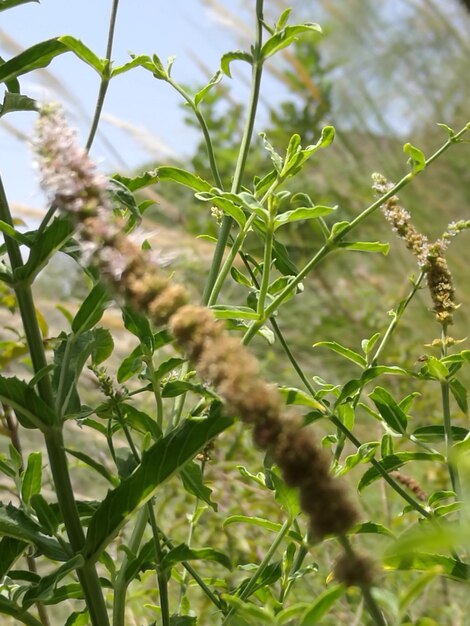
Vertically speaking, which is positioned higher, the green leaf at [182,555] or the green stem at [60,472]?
the green stem at [60,472]

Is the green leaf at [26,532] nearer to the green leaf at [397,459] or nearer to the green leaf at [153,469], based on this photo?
the green leaf at [153,469]

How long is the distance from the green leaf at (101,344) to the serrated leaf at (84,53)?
0.18 meters

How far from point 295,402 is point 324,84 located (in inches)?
125

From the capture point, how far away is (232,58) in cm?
64

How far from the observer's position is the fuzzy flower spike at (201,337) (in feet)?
0.79

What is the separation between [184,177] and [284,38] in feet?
0.41

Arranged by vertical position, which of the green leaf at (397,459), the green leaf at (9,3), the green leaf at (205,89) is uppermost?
the green leaf at (9,3)

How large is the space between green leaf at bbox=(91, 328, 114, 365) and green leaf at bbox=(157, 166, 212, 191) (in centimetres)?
12

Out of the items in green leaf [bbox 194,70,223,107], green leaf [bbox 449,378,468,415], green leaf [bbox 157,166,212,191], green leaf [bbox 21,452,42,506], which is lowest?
green leaf [bbox 449,378,468,415]

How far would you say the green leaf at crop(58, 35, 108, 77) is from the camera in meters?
0.55

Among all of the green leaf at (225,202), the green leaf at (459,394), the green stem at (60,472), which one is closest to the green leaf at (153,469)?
the green stem at (60,472)

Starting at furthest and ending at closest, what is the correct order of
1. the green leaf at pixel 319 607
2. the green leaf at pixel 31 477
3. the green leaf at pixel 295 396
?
1. the green leaf at pixel 31 477
2. the green leaf at pixel 295 396
3. the green leaf at pixel 319 607

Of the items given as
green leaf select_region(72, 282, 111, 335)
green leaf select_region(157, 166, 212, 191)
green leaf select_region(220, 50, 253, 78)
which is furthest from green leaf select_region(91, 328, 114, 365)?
green leaf select_region(220, 50, 253, 78)

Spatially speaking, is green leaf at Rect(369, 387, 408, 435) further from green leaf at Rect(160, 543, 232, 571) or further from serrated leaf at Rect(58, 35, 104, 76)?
serrated leaf at Rect(58, 35, 104, 76)
